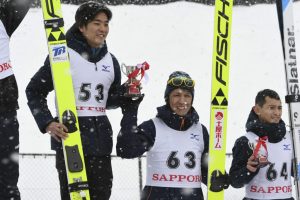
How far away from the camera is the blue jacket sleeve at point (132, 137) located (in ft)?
14.9

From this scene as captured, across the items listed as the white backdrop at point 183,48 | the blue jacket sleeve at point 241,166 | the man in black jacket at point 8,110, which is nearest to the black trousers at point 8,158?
the man in black jacket at point 8,110

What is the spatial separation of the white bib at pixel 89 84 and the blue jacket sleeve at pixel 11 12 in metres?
0.41

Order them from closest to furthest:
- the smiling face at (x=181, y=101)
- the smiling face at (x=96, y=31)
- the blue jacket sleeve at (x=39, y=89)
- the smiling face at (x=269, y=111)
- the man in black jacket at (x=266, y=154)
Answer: the blue jacket sleeve at (x=39, y=89) → the smiling face at (x=96, y=31) → the smiling face at (x=181, y=101) → the man in black jacket at (x=266, y=154) → the smiling face at (x=269, y=111)

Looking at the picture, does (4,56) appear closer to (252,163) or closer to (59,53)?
(59,53)

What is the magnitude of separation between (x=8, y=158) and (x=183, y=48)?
15013 mm

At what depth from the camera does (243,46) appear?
19172 millimetres

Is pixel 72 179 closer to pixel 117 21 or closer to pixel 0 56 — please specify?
pixel 0 56

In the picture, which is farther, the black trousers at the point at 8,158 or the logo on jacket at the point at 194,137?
the logo on jacket at the point at 194,137

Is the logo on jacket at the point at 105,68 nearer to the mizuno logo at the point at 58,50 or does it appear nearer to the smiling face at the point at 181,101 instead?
the mizuno logo at the point at 58,50

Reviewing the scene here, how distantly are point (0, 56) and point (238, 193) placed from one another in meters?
6.56

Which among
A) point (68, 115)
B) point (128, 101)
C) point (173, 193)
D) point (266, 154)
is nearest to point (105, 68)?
point (128, 101)

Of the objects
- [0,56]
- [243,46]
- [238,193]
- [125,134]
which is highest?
[243,46]

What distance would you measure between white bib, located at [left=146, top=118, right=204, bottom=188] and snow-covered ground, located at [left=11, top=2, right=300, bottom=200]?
9377 millimetres

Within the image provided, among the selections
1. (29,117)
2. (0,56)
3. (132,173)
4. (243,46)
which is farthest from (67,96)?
(243,46)
